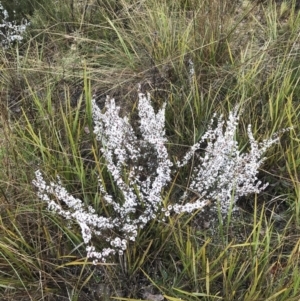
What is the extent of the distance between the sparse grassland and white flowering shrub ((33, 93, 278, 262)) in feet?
0.22

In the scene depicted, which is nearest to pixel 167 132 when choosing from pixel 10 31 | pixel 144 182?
pixel 144 182

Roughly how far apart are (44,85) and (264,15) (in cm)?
158

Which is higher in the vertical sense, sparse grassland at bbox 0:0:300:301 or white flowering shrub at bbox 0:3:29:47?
white flowering shrub at bbox 0:3:29:47

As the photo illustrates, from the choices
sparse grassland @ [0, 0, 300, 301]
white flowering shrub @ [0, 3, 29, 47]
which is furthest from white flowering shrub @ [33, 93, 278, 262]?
white flowering shrub @ [0, 3, 29, 47]

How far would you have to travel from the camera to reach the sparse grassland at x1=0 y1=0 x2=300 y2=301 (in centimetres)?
183

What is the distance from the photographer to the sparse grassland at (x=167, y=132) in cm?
183

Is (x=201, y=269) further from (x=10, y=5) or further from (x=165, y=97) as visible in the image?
(x=10, y=5)

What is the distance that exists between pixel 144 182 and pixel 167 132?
0.61m

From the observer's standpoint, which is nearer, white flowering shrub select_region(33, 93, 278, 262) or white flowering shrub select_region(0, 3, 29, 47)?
white flowering shrub select_region(33, 93, 278, 262)

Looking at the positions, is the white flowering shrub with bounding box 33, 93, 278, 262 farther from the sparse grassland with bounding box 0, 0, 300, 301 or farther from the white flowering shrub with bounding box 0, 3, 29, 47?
the white flowering shrub with bounding box 0, 3, 29, 47

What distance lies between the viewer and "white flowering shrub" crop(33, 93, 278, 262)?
1.84m

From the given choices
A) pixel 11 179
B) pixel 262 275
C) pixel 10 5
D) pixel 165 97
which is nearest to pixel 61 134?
pixel 11 179

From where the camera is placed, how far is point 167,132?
2506mm

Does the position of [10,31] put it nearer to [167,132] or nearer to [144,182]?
[167,132]
